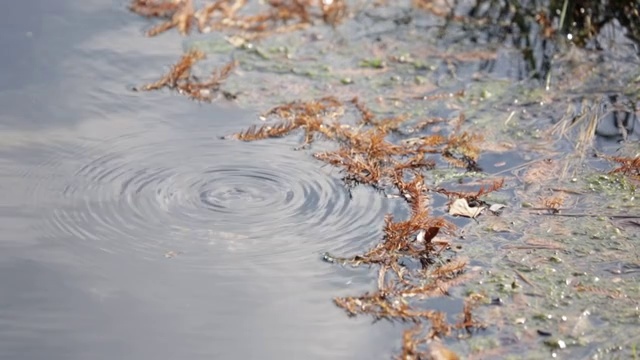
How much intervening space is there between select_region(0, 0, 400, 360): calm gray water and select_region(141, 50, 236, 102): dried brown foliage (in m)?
0.07

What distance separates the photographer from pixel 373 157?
3.67 meters

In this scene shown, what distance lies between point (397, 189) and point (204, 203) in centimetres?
65

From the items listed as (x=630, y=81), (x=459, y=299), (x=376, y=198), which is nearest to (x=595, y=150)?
(x=630, y=81)

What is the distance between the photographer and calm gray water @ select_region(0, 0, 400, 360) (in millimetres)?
2738

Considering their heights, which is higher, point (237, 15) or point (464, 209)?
point (237, 15)

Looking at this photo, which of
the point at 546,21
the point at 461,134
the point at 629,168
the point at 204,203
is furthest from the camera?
the point at 546,21

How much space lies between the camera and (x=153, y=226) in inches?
125

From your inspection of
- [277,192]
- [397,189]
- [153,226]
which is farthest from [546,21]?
[153,226]

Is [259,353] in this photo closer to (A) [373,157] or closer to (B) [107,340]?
(B) [107,340]

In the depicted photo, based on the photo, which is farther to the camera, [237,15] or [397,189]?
[237,15]

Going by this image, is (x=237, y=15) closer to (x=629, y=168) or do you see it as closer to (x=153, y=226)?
(x=153, y=226)

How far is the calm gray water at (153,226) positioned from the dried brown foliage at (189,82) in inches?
2.6

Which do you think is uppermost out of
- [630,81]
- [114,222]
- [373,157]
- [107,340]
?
[630,81]

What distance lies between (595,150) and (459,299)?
1183mm
